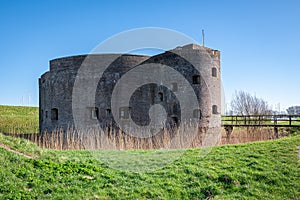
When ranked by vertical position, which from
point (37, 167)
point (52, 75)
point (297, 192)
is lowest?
point (297, 192)

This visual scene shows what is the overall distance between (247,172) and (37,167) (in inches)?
199

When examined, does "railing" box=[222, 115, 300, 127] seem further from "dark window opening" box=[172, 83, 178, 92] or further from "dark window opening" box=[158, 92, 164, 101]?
"dark window opening" box=[158, 92, 164, 101]

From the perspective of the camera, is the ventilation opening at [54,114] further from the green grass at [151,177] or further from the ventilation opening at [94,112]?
the green grass at [151,177]

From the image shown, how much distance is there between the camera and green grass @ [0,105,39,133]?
28.9 metres

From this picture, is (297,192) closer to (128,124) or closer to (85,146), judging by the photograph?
(85,146)

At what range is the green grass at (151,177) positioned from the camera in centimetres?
607

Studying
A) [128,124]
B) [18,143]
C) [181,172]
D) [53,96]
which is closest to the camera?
[181,172]

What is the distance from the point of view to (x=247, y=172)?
7.75 meters

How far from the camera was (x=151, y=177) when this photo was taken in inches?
285

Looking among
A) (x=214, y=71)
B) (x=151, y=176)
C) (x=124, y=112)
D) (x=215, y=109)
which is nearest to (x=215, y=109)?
(x=215, y=109)

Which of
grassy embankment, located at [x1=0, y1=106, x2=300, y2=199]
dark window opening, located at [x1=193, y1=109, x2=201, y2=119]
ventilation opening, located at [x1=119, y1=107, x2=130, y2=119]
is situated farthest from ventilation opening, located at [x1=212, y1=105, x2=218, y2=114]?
grassy embankment, located at [x1=0, y1=106, x2=300, y2=199]

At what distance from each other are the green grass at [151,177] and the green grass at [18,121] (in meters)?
17.3

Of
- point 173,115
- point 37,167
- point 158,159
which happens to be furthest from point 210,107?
point 37,167

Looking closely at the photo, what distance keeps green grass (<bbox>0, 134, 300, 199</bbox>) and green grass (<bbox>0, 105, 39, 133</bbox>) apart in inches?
679
